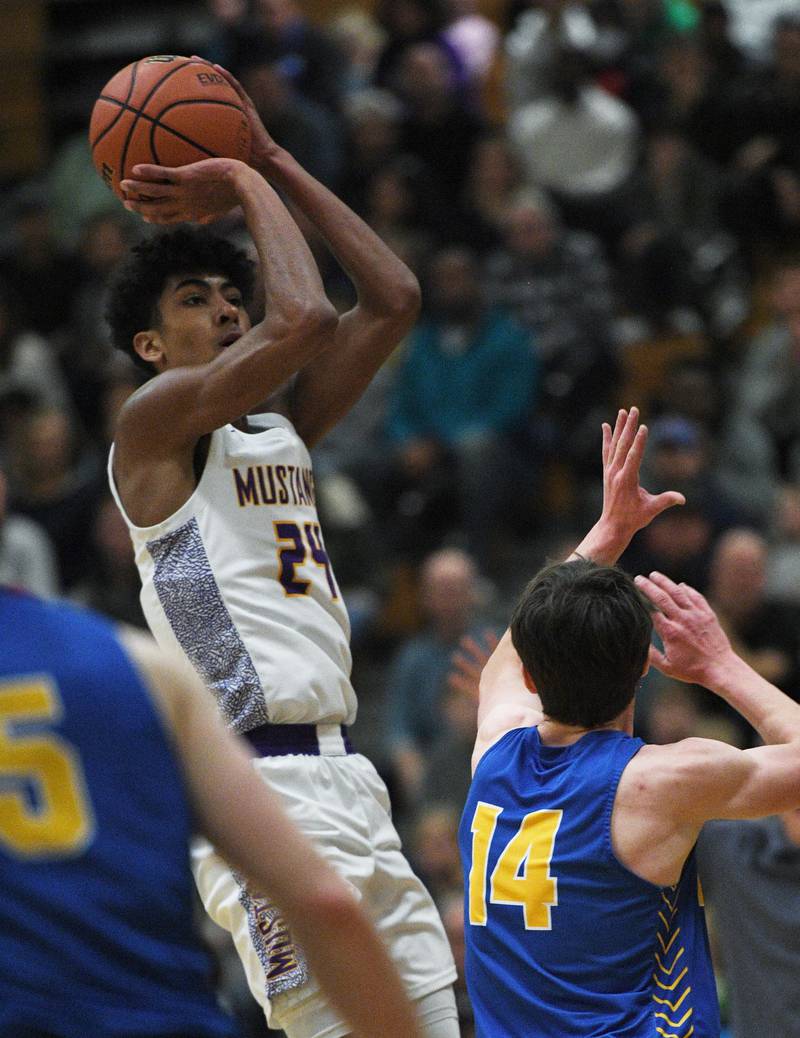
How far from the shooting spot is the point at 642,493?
14.0 feet

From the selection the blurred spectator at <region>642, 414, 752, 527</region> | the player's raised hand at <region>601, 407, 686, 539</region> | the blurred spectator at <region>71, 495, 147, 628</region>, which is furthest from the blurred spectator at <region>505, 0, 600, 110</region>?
the player's raised hand at <region>601, 407, 686, 539</region>

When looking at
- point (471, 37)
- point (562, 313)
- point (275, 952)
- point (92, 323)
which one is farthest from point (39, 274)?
point (275, 952)

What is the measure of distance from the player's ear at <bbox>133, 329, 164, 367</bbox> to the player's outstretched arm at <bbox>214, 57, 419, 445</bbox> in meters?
0.44

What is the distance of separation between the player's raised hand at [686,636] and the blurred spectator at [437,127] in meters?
8.64

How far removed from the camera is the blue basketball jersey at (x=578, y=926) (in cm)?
360

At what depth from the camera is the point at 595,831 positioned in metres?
3.61

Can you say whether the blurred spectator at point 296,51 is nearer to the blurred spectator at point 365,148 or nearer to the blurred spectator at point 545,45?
the blurred spectator at point 365,148

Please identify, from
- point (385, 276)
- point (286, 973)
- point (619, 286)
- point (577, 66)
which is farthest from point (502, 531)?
point (286, 973)

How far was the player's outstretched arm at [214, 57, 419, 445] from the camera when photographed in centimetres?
480

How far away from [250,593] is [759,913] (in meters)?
1.88

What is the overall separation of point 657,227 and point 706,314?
647 millimetres

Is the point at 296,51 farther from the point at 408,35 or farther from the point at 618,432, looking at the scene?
the point at 618,432

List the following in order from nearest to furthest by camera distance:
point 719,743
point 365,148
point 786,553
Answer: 1. point 719,743
2. point 786,553
3. point 365,148

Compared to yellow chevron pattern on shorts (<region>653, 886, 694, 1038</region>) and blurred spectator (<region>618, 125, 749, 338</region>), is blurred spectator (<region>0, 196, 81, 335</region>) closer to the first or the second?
blurred spectator (<region>618, 125, 749, 338</region>)
